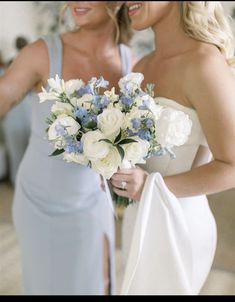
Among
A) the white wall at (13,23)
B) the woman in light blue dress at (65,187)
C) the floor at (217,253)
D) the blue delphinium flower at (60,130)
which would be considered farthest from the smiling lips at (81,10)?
the floor at (217,253)

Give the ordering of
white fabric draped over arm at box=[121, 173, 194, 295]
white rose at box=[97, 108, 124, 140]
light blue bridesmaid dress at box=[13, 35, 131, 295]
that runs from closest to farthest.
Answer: white rose at box=[97, 108, 124, 140], white fabric draped over arm at box=[121, 173, 194, 295], light blue bridesmaid dress at box=[13, 35, 131, 295]

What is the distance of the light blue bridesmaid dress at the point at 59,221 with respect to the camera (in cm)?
81

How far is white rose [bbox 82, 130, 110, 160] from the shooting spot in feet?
1.98

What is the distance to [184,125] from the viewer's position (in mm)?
634

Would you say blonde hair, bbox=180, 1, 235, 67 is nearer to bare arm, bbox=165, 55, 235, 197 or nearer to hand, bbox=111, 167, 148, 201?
bare arm, bbox=165, 55, 235, 197

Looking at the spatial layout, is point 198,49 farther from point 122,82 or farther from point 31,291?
point 31,291

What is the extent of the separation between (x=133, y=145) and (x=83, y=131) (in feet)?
0.26

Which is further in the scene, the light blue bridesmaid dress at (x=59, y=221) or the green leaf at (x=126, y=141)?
the light blue bridesmaid dress at (x=59, y=221)

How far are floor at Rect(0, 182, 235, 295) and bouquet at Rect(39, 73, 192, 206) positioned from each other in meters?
0.19

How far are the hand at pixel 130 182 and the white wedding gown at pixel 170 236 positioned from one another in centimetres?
1

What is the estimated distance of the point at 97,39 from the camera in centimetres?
77

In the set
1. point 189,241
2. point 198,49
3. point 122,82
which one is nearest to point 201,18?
point 198,49

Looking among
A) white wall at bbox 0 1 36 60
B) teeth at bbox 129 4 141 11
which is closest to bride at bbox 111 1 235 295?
teeth at bbox 129 4 141 11

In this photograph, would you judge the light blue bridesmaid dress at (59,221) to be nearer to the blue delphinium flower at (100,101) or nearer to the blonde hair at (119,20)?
the blonde hair at (119,20)
